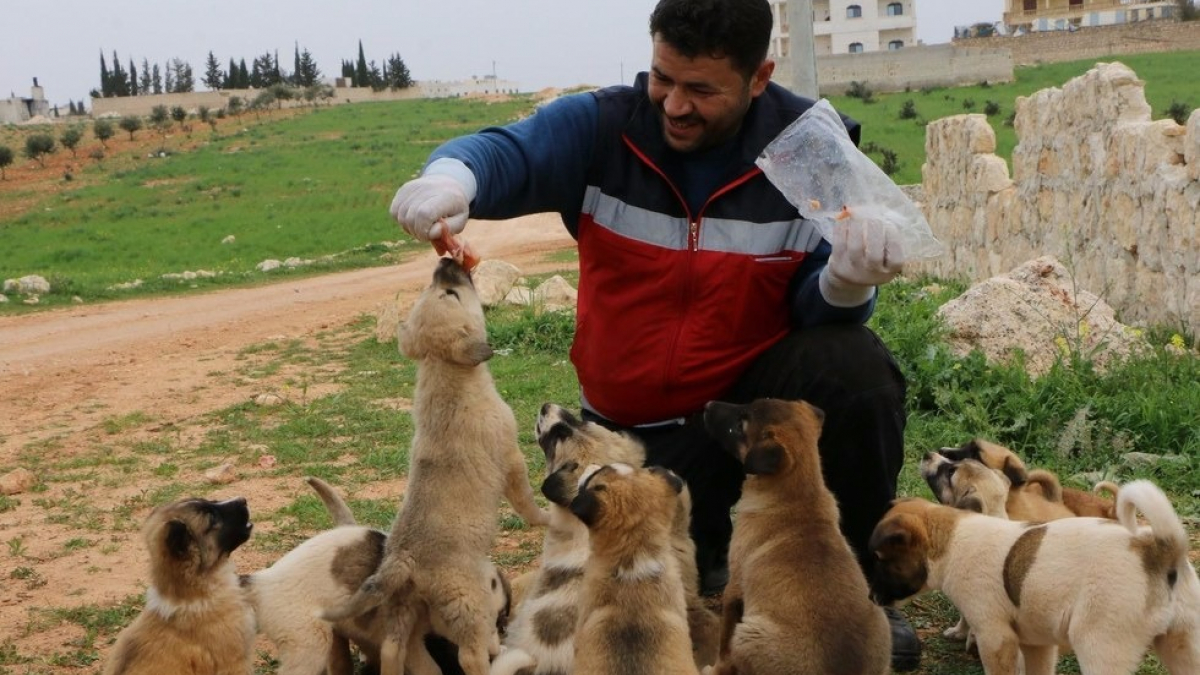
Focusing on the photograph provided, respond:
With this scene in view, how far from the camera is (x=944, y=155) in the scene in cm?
1622

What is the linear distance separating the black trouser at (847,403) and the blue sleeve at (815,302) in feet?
0.14

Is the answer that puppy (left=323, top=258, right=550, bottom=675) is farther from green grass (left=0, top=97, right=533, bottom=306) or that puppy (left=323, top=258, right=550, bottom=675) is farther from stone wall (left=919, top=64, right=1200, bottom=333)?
green grass (left=0, top=97, right=533, bottom=306)

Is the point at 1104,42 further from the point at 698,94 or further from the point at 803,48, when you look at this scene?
the point at 698,94

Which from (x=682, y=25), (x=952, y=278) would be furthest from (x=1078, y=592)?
(x=952, y=278)

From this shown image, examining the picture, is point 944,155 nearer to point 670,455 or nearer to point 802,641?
point 670,455

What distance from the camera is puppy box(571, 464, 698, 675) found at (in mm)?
3924

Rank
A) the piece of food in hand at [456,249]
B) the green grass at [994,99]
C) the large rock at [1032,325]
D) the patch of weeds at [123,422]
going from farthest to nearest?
the green grass at [994,99]
the patch of weeds at [123,422]
the large rock at [1032,325]
the piece of food in hand at [456,249]

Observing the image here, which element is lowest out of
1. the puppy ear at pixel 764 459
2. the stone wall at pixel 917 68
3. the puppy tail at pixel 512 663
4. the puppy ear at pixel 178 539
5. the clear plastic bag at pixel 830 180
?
the puppy tail at pixel 512 663

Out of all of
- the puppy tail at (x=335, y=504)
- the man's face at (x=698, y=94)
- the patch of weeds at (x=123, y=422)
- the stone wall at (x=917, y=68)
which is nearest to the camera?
the man's face at (x=698, y=94)

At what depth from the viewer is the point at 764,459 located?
4.42m

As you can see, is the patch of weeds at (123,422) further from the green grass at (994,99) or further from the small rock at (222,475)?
the green grass at (994,99)

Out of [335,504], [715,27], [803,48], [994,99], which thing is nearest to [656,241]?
[715,27]

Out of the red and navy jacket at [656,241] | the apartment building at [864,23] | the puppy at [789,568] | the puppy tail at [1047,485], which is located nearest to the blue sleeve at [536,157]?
the red and navy jacket at [656,241]

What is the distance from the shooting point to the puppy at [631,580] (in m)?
3.92
